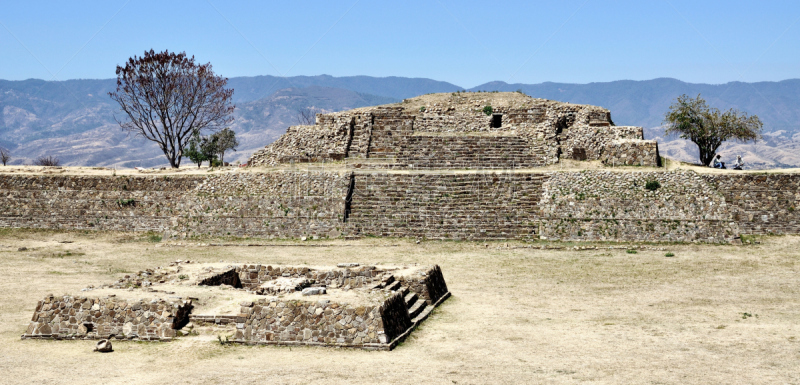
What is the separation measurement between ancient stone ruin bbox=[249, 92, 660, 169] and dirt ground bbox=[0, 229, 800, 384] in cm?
924

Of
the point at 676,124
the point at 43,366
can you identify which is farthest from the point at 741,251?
the point at 43,366

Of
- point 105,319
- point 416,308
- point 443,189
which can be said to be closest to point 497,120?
point 443,189

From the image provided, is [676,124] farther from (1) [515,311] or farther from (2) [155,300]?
(2) [155,300]

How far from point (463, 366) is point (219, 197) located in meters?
24.6

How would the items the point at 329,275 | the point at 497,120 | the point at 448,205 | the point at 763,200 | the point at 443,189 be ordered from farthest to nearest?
the point at 497,120
the point at 443,189
the point at 448,205
the point at 763,200
the point at 329,275

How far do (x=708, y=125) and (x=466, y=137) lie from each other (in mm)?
14732

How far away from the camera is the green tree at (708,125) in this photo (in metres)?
43.4

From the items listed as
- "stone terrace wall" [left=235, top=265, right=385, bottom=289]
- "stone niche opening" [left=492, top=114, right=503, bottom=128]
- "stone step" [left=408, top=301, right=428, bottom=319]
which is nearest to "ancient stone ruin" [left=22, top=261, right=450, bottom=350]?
"stone step" [left=408, top=301, right=428, bottom=319]

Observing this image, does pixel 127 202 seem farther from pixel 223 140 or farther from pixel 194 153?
pixel 223 140

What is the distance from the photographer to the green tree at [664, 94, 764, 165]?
43.4 metres

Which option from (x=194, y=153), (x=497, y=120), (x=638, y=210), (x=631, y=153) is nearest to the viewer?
(x=638, y=210)

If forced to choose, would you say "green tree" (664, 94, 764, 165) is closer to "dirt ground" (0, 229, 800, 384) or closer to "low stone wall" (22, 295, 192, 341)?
"dirt ground" (0, 229, 800, 384)

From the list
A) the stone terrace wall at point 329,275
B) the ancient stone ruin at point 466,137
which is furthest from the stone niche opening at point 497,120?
the stone terrace wall at point 329,275

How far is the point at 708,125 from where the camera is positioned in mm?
44062
